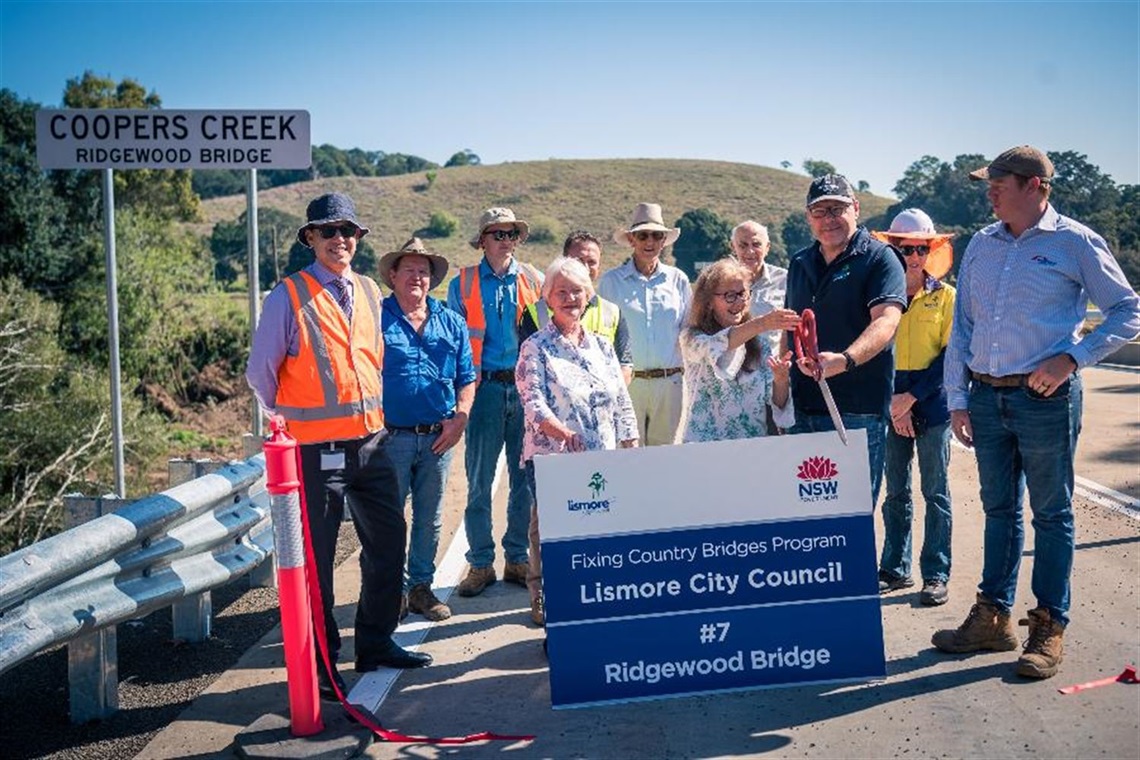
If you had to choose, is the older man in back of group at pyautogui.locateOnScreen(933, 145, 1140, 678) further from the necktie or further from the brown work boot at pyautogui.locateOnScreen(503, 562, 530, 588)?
the necktie

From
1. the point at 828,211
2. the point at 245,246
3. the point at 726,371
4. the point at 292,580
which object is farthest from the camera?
the point at 245,246

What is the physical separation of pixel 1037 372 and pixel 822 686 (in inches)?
69.5

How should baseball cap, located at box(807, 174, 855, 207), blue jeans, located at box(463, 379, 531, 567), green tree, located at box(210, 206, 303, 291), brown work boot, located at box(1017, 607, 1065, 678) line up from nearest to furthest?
brown work boot, located at box(1017, 607, 1065, 678) < baseball cap, located at box(807, 174, 855, 207) < blue jeans, located at box(463, 379, 531, 567) < green tree, located at box(210, 206, 303, 291)

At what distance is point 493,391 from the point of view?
24.7 ft

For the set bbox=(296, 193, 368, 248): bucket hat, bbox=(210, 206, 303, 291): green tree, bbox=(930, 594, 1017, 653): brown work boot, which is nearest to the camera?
bbox=(296, 193, 368, 248): bucket hat

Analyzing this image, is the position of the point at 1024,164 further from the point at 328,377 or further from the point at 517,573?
the point at 517,573

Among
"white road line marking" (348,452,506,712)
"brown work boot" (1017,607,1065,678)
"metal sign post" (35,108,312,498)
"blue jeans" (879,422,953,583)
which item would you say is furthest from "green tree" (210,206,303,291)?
"brown work boot" (1017,607,1065,678)

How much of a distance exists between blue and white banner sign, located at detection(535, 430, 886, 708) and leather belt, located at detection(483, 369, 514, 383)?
7.46ft

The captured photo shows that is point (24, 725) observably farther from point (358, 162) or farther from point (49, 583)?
point (358, 162)

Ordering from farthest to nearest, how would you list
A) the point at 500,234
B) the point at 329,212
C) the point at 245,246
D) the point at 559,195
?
the point at 559,195, the point at 245,246, the point at 500,234, the point at 329,212

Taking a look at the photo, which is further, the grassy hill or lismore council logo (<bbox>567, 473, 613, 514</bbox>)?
the grassy hill

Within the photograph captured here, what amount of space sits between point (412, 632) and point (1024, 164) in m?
4.02

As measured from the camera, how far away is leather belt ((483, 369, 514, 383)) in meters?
7.52

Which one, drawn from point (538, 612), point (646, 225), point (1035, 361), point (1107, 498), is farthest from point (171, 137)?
point (1107, 498)
